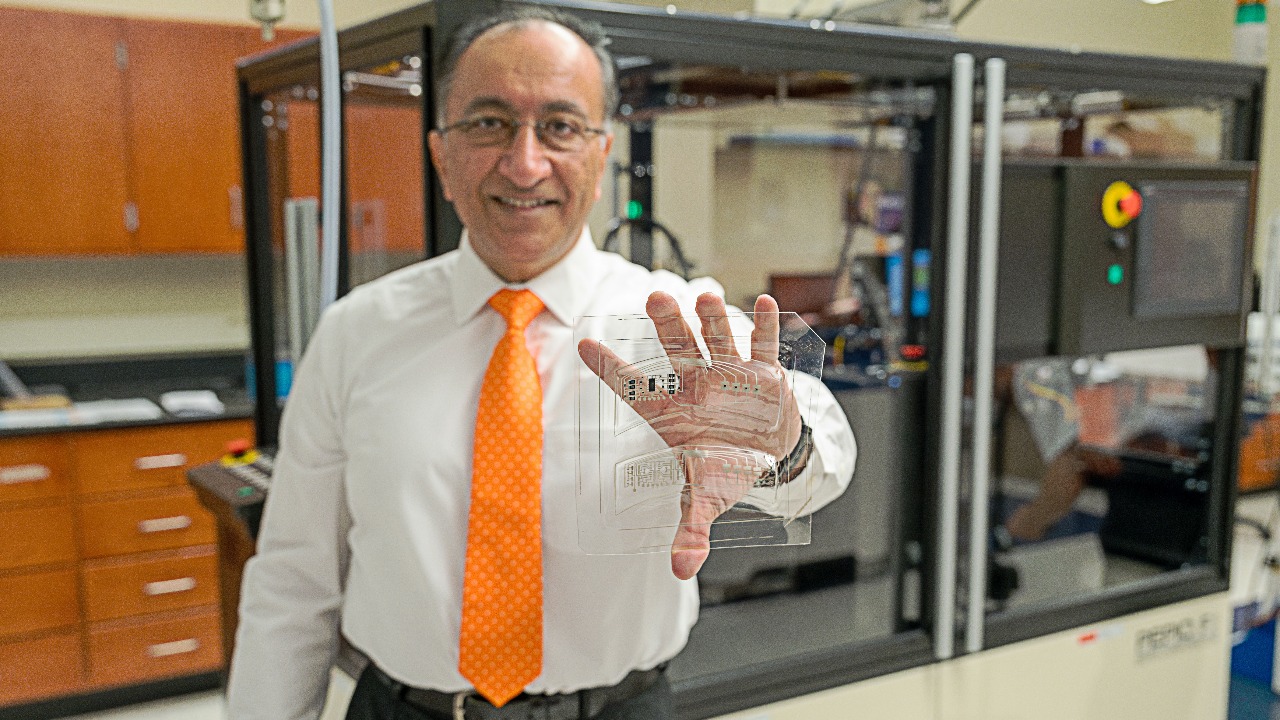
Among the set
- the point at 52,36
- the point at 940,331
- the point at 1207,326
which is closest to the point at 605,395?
the point at 940,331

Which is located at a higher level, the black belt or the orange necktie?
the orange necktie

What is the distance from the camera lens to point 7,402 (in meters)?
3.18

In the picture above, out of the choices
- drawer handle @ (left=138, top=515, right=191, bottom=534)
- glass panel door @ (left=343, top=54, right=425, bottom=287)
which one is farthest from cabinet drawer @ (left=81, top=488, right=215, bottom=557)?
glass panel door @ (left=343, top=54, right=425, bottom=287)

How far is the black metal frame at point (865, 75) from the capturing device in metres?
1.52

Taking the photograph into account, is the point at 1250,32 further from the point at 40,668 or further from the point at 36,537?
the point at 40,668

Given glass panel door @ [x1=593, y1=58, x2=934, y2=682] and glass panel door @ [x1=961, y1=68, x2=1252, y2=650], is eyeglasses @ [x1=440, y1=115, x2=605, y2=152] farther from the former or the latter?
glass panel door @ [x1=961, y1=68, x2=1252, y2=650]

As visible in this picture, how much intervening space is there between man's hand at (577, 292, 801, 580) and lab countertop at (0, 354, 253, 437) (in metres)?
2.92

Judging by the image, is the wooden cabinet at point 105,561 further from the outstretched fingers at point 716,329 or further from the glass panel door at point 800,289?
the outstretched fingers at point 716,329

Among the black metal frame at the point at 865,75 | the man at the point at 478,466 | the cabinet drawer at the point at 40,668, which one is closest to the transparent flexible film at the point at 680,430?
the man at the point at 478,466

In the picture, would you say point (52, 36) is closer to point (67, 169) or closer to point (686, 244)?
point (67, 169)

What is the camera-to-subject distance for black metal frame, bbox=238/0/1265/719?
152 cm

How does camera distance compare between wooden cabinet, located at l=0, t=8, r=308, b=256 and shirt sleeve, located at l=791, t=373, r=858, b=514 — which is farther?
wooden cabinet, located at l=0, t=8, r=308, b=256

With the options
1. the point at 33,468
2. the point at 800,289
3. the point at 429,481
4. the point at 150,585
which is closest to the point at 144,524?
the point at 150,585

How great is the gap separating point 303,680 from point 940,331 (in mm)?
1214
